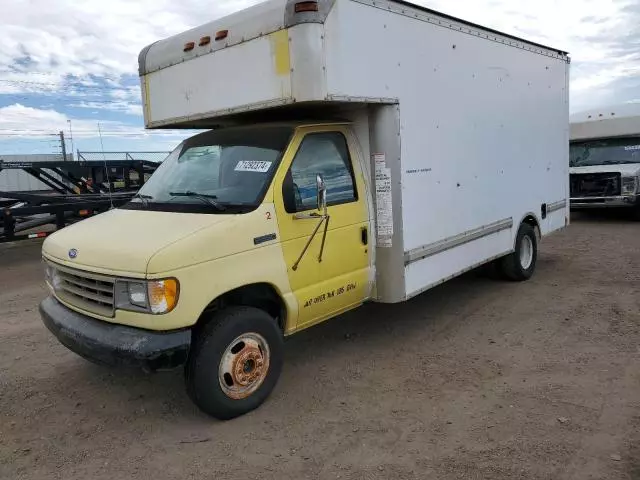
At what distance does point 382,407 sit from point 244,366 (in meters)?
1.07

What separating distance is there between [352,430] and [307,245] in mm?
1428

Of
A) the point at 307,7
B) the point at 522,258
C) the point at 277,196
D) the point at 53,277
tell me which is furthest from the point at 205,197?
the point at 522,258

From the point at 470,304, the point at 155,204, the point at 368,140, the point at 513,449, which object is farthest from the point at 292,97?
the point at 470,304

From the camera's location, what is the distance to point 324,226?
4.39 meters

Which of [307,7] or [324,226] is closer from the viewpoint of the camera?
[307,7]

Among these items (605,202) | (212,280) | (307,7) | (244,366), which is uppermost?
(307,7)

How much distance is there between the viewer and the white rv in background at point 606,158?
520 inches

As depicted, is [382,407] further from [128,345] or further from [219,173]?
[219,173]

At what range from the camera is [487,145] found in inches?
246

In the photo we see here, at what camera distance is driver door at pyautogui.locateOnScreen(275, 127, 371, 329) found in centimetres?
420

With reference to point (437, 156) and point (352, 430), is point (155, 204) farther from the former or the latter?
point (437, 156)

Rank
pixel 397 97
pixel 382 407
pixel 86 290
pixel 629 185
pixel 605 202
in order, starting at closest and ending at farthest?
1. pixel 86 290
2. pixel 382 407
3. pixel 397 97
4. pixel 629 185
5. pixel 605 202

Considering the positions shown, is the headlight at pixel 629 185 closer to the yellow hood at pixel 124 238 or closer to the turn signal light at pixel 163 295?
the yellow hood at pixel 124 238

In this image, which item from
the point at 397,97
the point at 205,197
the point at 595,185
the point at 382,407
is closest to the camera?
the point at 382,407
